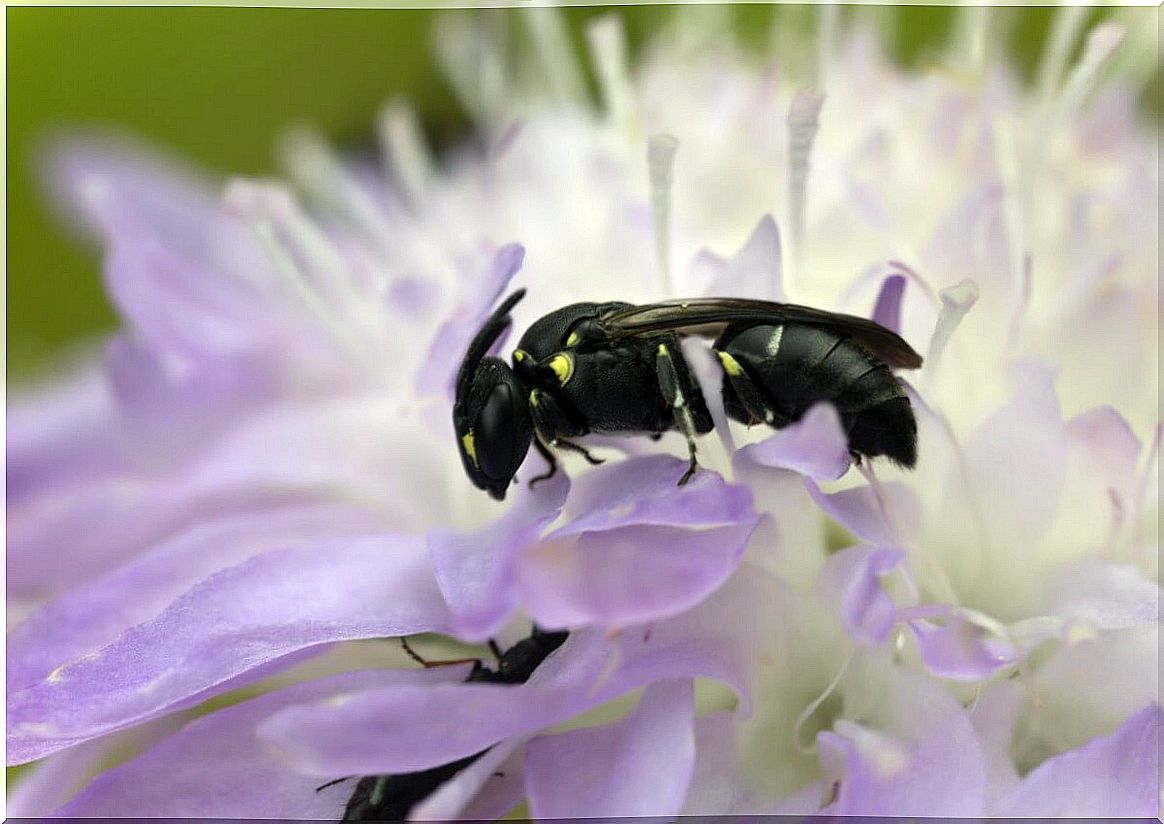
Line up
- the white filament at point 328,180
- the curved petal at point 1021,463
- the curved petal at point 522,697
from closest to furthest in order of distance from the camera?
the curved petal at point 522,697 < the curved petal at point 1021,463 < the white filament at point 328,180

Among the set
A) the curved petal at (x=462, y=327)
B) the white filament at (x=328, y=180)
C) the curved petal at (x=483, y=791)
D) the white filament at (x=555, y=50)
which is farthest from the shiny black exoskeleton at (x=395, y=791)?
the white filament at (x=555, y=50)

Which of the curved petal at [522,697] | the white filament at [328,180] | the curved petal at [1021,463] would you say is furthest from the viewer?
the white filament at [328,180]

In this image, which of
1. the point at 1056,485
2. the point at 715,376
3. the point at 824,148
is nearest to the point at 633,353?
the point at 715,376

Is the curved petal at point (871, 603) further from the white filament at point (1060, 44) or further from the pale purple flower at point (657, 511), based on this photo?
the white filament at point (1060, 44)

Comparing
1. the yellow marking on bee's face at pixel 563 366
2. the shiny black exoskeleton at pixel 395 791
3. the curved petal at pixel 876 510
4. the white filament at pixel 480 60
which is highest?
the white filament at pixel 480 60

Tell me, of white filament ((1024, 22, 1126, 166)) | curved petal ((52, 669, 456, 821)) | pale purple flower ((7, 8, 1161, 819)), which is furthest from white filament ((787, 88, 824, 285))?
curved petal ((52, 669, 456, 821))

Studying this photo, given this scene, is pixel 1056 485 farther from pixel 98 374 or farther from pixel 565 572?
pixel 98 374
